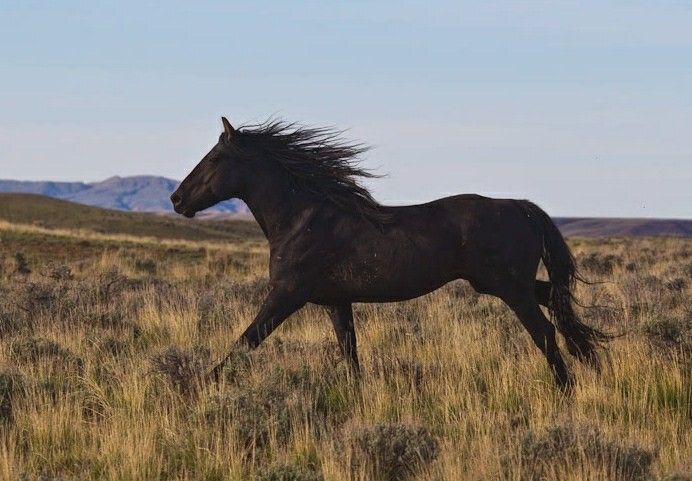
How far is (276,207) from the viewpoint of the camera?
27.6 ft

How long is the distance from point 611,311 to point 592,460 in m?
7.56

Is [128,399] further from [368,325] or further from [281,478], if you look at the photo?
[368,325]

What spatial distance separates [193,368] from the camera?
7.70m

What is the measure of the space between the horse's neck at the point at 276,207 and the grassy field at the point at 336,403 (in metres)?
1.18

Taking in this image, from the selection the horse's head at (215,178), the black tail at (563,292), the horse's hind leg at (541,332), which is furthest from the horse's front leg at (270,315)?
the black tail at (563,292)

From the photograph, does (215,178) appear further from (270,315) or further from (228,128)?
(270,315)

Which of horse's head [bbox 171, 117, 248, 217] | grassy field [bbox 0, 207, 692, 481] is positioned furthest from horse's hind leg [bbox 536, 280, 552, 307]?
horse's head [bbox 171, 117, 248, 217]

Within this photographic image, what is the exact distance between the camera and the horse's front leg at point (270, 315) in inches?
307

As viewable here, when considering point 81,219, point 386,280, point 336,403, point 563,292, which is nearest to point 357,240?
point 386,280

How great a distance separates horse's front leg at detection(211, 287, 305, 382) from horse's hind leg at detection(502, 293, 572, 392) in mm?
1836

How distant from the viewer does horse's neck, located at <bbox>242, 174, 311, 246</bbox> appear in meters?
8.33

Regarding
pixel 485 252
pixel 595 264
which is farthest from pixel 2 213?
pixel 485 252

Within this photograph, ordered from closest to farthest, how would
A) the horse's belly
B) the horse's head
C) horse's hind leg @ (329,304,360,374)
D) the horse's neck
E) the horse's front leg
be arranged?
the horse's front leg, the horse's belly, the horse's neck, horse's hind leg @ (329,304,360,374), the horse's head

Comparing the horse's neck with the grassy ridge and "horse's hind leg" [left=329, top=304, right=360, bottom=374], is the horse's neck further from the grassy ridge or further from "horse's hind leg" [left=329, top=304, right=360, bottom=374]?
the grassy ridge
